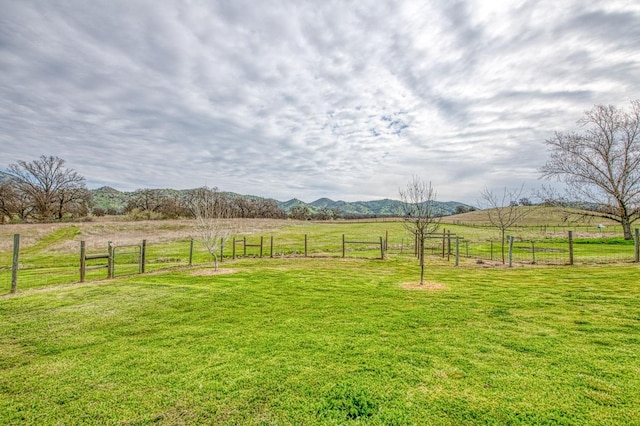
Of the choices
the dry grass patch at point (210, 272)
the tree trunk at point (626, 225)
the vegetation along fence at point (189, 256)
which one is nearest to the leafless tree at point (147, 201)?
the vegetation along fence at point (189, 256)

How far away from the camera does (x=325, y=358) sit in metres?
5.27

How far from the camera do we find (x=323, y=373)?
4.74m

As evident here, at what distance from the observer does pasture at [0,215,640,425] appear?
3842 millimetres

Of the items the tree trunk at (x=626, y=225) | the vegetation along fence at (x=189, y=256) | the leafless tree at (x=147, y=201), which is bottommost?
the vegetation along fence at (x=189, y=256)

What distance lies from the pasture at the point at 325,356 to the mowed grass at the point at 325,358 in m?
0.03

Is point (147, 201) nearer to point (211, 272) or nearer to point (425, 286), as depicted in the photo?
point (211, 272)

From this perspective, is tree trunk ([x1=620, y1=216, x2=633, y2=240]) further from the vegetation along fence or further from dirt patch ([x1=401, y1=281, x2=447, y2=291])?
dirt patch ([x1=401, y1=281, x2=447, y2=291])

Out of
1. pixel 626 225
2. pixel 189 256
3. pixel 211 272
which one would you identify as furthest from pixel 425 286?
pixel 626 225

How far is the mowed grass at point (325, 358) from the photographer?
12.6 feet

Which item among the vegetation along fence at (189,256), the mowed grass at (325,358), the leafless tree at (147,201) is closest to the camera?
the mowed grass at (325,358)

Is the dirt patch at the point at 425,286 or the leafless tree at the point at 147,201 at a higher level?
the leafless tree at the point at 147,201

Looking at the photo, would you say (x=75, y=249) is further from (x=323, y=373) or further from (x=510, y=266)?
(x=510, y=266)

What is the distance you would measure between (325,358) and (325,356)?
82 mm

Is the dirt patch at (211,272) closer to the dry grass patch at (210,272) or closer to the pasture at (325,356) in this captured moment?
the dry grass patch at (210,272)
